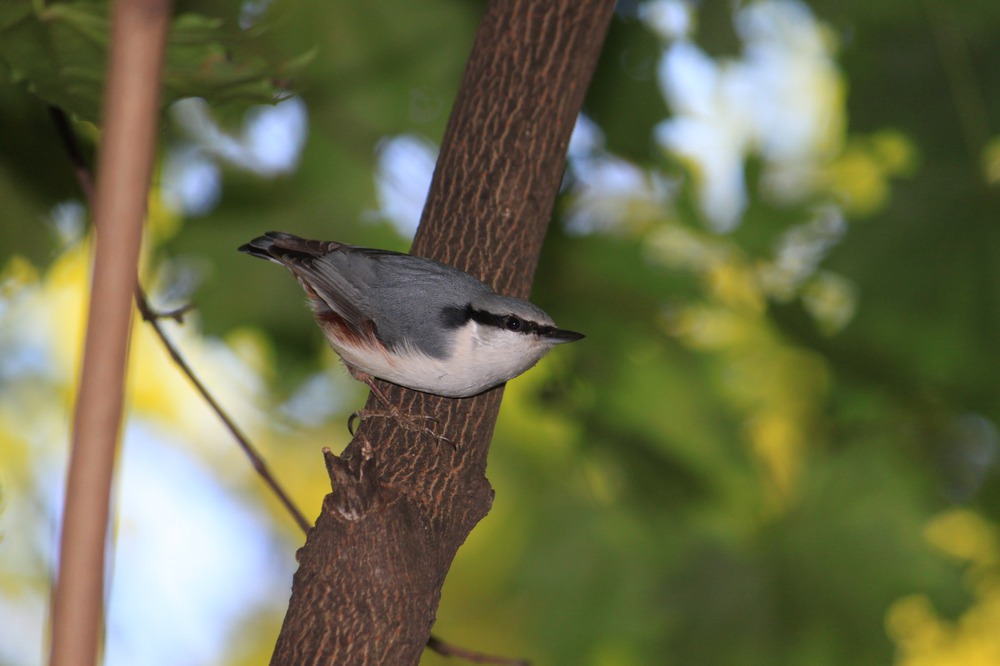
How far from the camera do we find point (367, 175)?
3.51 metres

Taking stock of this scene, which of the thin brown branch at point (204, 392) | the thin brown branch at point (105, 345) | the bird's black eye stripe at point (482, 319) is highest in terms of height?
the thin brown branch at point (105, 345)

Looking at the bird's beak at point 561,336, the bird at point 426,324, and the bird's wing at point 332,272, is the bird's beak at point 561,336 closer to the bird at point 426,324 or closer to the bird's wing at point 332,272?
the bird at point 426,324

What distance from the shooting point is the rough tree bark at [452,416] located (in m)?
1.79

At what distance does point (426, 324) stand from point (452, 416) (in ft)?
0.83

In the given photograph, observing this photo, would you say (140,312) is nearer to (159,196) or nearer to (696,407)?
(159,196)

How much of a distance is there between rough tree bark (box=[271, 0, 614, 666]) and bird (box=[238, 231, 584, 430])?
0.29ft

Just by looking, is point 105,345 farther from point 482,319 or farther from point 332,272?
point 332,272

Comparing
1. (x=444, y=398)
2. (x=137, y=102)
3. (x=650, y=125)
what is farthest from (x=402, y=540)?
(x=650, y=125)

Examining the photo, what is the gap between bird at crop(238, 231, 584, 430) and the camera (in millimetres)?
2238

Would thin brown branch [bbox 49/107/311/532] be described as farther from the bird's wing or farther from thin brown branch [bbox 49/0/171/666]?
thin brown branch [bbox 49/0/171/666]

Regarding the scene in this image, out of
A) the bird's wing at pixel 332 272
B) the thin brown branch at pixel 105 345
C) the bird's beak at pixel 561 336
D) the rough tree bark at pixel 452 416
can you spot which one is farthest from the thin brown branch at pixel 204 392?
the thin brown branch at pixel 105 345

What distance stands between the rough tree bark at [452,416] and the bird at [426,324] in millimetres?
89

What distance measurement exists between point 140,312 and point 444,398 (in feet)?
2.61

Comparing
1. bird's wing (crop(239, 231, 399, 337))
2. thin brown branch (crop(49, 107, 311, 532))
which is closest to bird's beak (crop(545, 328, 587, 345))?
bird's wing (crop(239, 231, 399, 337))
